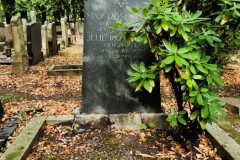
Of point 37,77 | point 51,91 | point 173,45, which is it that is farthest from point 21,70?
point 173,45

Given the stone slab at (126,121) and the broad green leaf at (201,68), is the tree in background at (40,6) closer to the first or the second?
the stone slab at (126,121)

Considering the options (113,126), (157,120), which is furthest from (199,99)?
(113,126)

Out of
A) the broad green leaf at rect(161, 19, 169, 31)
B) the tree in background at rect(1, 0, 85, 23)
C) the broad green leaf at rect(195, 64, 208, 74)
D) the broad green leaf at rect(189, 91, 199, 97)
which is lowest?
the broad green leaf at rect(189, 91, 199, 97)

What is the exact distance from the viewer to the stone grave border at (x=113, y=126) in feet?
10.3

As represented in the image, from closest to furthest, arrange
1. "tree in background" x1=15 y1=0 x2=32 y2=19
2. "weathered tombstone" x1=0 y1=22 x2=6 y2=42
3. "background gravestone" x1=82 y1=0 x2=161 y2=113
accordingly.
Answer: "background gravestone" x1=82 y1=0 x2=161 y2=113 < "weathered tombstone" x1=0 y1=22 x2=6 y2=42 < "tree in background" x1=15 y1=0 x2=32 y2=19

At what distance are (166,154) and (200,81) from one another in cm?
97

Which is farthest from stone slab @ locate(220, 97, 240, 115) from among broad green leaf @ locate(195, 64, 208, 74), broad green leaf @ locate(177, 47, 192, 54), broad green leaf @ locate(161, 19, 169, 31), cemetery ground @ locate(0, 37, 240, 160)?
broad green leaf @ locate(161, 19, 169, 31)

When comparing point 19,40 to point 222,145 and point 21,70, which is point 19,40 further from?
point 222,145

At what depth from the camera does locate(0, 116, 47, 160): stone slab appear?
306 cm

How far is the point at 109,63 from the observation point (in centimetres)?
405

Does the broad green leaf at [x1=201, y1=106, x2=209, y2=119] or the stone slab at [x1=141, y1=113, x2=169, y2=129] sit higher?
the broad green leaf at [x1=201, y1=106, x2=209, y2=119]

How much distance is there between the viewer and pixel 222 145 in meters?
3.29

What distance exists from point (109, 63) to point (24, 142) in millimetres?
1558

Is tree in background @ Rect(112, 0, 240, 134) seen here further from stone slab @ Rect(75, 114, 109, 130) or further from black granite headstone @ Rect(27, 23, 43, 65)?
black granite headstone @ Rect(27, 23, 43, 65)
